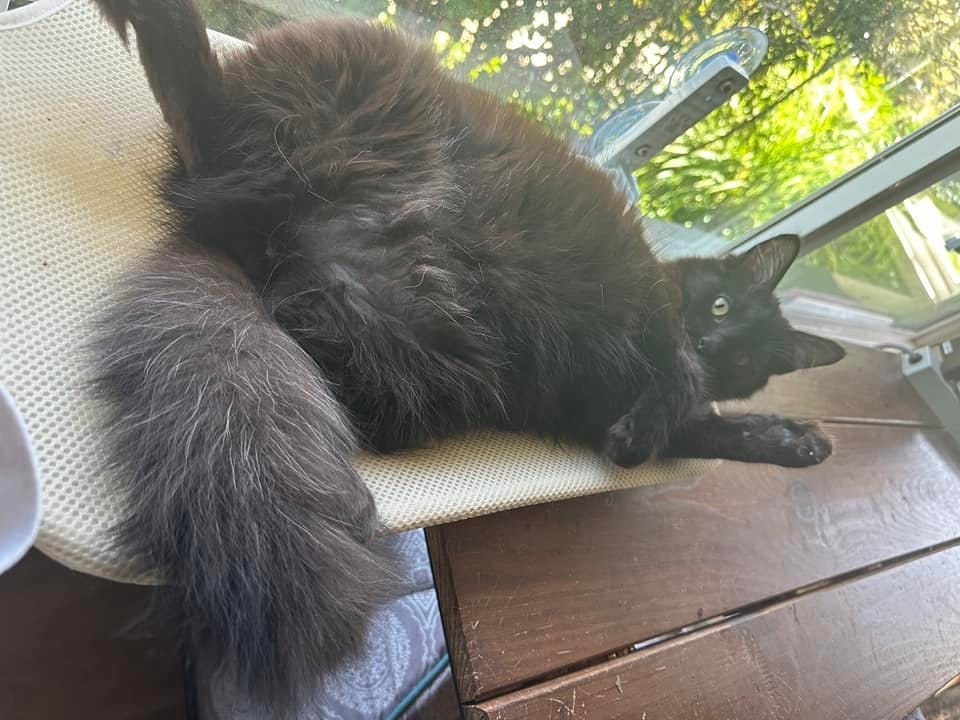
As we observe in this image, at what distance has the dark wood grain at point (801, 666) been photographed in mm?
849

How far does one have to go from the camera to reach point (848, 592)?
1288mm

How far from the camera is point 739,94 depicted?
1.49 metres

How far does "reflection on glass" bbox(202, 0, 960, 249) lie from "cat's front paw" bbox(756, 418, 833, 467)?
52 centimetres

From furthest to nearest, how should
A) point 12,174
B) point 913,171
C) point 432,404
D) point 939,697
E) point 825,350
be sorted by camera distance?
1. point 939,697
2. point 913,171
3. point 825,350
4. point 432,404
5. point 12,174

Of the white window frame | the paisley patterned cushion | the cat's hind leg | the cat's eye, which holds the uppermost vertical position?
the white window frame

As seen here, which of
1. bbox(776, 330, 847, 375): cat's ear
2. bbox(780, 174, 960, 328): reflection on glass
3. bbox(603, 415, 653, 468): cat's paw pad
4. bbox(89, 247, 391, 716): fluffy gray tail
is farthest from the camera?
bbox(780, 174, 960, 328): reflection on glass

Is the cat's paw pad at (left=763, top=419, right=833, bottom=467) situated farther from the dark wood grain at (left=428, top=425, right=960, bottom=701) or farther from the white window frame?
the white window frame

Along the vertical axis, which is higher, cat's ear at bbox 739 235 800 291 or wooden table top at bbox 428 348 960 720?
cat's ear at bbox 739 235 800 291

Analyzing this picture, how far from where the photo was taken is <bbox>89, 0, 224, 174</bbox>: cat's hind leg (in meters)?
0.66

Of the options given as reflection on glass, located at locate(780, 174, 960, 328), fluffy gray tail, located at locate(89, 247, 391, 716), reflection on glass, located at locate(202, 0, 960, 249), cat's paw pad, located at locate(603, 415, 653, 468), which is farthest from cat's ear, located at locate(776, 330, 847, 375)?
fluffy gray tail, located at locate(89, 247, 391, 716)

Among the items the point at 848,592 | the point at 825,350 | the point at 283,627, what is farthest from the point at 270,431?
the point at 848,592

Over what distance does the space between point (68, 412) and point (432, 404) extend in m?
0.39

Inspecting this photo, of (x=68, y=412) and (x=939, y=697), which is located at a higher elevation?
(x=68, y=412)

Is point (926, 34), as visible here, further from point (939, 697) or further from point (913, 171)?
point (939, 697)
